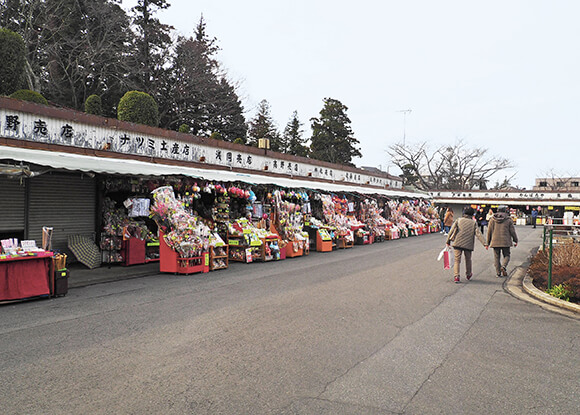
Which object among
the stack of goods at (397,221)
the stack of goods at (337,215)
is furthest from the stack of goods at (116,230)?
the stack of goods at (397,221)

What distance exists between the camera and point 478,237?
405 inches

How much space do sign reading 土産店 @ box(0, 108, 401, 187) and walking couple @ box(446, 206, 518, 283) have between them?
32.4ft

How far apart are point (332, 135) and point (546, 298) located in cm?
4279

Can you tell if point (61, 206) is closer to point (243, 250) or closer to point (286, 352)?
point (243, 250)

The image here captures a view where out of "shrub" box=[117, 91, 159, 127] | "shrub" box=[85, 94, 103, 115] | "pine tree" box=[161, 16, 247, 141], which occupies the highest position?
"pine tree" box=[161, 16, 247, 141]

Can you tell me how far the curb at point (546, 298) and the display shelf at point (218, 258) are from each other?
728 cm

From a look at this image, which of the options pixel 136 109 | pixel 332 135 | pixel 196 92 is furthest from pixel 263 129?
pixel 136 109

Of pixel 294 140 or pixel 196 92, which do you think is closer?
pixel 196 92

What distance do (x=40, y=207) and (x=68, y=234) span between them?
3.45 ft

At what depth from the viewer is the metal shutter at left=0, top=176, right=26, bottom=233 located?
33.4 ft

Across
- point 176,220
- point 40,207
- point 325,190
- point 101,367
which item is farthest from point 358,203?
point 101,367

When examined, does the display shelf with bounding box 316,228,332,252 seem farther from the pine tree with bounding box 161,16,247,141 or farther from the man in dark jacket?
the pine tree with bounding box 161,16,247,141

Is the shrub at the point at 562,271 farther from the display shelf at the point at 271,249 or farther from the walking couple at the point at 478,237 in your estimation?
the display shelf at the point at 271,249

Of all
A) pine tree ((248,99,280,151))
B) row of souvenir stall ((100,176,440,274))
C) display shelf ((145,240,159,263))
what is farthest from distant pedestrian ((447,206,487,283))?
pine tree ((248,99,280,151))
